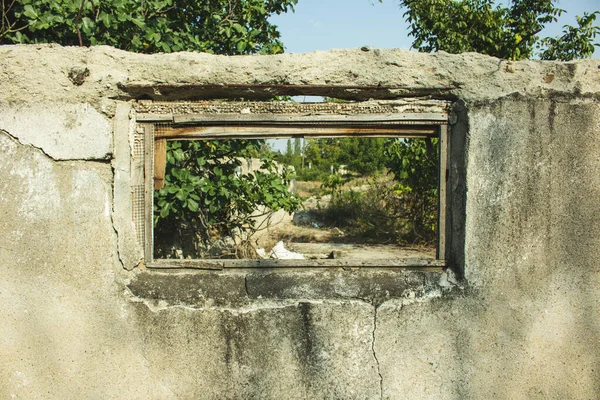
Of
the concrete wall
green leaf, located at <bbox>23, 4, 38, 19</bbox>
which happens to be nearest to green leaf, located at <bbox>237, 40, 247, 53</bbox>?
green leaf, located at <bbox>23, 4, 38, 19</bbox>

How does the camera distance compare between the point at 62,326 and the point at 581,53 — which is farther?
the point at 581,53

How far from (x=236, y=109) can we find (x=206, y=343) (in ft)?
3.48

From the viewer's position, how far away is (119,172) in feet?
7.24

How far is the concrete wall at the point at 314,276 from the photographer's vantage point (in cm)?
212

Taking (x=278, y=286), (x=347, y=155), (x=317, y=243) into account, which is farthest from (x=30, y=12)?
(x=347, y=155)

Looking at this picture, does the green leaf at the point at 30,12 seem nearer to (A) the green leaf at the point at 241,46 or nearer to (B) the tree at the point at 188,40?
(B) the tree at the point at 188,40

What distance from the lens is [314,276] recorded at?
2207 millimetres

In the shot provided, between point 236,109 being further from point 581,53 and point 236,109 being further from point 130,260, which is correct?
point 581,53

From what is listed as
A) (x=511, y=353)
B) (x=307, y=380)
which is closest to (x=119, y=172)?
(x=307, y=380)

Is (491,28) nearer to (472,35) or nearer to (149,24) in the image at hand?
(472,35)

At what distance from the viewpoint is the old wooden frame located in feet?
7.22

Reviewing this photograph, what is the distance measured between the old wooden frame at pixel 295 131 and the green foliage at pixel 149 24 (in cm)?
98

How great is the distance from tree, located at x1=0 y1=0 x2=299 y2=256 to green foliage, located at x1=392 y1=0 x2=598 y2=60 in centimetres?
243

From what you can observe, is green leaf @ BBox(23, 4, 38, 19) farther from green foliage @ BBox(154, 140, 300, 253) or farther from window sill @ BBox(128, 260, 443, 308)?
window sill @ BBox(128, 260, 443, 308)
